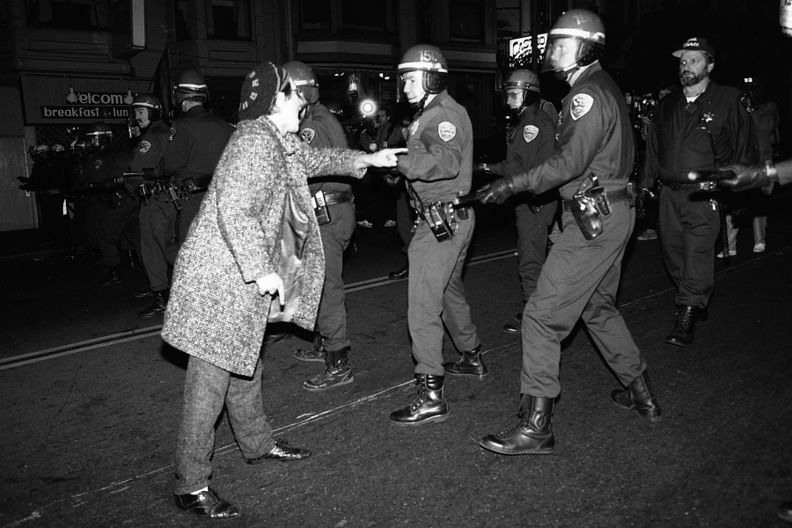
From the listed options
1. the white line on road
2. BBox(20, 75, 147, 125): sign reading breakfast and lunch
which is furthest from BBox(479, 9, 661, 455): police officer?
BBox(20, 75, 147, 125): sign reading breakfast and lunch

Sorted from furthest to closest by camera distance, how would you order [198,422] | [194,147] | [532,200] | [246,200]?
[194,147], [532,200], [198,422], [246,200]

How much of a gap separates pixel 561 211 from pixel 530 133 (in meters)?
2.41

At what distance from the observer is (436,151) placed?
4.07 metres

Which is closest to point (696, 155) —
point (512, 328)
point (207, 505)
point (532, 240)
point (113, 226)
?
point (532, 240)

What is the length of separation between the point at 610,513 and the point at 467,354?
2.00m

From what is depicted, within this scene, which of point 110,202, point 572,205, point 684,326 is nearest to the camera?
point 572,205

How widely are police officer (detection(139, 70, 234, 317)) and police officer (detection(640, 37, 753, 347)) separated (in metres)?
4.23

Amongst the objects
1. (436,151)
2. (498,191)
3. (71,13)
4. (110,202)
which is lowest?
(110,202)

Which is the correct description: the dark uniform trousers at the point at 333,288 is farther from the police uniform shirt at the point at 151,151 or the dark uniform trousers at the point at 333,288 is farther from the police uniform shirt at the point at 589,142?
the police uniform shirt at the point at 151,151

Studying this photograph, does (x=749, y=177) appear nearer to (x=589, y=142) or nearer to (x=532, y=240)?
(x=589, y=142)

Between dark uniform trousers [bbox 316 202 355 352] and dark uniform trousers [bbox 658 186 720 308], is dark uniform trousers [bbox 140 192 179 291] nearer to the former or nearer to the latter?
dark uniform trousers [bbox 316 202 355 352]

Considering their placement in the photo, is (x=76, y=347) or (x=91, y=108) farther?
(x=91, y=108)

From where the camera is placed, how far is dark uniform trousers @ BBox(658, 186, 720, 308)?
5.77 m

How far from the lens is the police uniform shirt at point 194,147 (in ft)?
22.2
